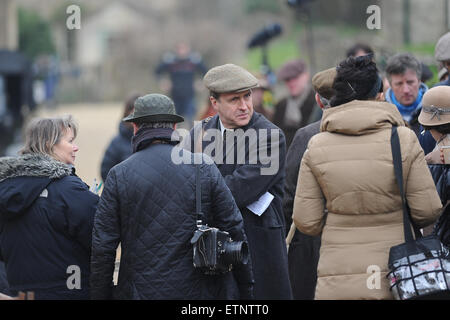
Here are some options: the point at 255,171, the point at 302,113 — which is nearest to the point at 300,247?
the point at 255,171

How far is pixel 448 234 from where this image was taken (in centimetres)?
439

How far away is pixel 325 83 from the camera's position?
5.00m

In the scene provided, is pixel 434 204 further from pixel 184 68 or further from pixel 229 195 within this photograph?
pixel 184 68

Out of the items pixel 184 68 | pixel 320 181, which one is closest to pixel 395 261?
pixel 320 181

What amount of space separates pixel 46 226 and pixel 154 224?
1.96 ft

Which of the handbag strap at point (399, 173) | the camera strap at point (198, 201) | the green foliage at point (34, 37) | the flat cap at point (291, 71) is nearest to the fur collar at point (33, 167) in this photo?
the camera strap at point (198, 201)

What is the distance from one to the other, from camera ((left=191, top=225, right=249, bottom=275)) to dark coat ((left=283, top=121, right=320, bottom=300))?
3.28ft

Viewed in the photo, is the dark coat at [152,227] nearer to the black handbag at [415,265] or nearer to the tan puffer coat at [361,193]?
the tan puffer coat at [361,193]

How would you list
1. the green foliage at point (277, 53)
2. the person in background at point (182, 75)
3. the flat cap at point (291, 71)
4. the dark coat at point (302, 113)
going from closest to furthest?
the dark coat at point (302, 113)
the flat cap at point (291, 71)
the person in background at point (182, 75)
the green foliage at point (277, 53)

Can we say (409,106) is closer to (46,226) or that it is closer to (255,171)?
(255,171)

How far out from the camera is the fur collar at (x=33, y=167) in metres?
4.53

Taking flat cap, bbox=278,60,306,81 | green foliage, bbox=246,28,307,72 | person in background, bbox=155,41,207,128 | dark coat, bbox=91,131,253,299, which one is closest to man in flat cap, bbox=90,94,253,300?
dark coat, bbox=91,131,253,299

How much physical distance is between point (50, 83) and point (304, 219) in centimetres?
3103

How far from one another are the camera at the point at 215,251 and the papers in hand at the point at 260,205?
0.57m
